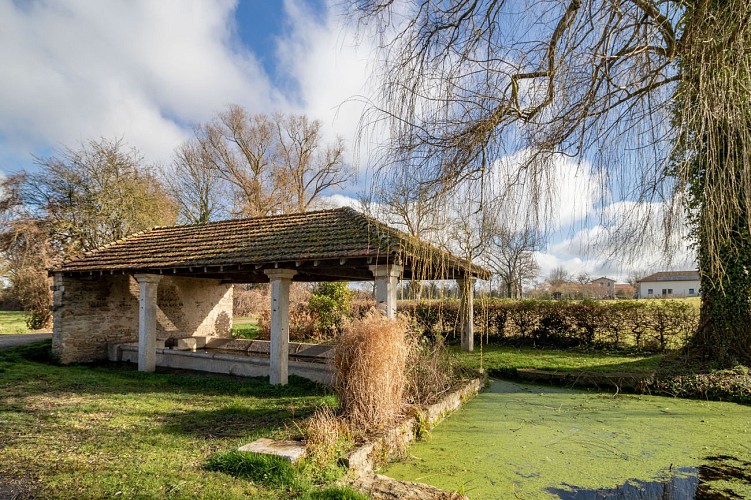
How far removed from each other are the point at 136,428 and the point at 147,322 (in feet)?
15.8

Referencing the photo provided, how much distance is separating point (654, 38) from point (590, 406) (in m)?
5.80

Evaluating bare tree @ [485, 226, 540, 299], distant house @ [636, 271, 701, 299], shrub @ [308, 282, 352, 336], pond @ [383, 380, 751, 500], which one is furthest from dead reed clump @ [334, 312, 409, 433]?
shrub @ [308, 282, 352, 336]

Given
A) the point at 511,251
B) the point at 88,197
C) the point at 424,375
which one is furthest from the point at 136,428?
the point at 88,197

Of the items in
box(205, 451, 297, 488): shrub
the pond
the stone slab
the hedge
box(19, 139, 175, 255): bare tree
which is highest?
box(19, 139, 175, 255): bare tree

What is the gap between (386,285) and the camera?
23.5 feet

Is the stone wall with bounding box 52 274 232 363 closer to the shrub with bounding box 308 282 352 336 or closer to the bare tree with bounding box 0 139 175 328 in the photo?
the shrub with bounding box 308 282 352 336

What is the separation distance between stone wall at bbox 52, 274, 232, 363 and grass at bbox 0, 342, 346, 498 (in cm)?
121

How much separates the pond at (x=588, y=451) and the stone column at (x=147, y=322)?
680cm

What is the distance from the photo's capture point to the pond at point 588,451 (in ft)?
13.0

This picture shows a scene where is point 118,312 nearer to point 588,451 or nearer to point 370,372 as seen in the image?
point 370,372

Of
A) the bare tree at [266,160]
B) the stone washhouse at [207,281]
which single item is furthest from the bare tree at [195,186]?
the stone washhouse at [207,281]

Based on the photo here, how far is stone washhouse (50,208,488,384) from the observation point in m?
7.64

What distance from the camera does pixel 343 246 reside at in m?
7.51

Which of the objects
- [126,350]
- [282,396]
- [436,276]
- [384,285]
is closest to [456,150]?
[436,276]
